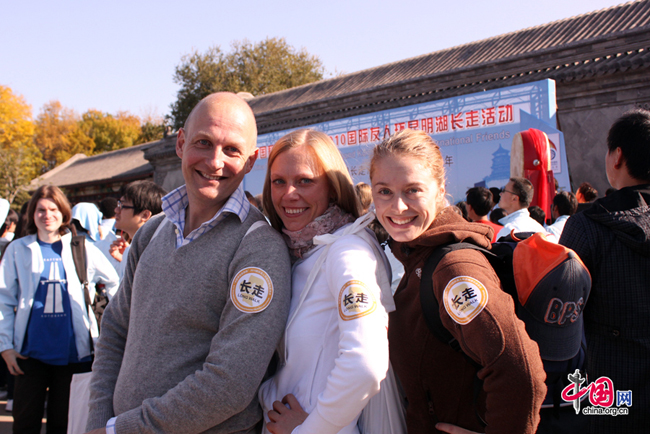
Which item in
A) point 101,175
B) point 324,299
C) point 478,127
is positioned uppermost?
point 101,175

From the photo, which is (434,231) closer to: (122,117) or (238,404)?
(238,404)

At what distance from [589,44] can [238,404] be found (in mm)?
14533

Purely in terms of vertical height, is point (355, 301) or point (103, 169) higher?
point (103, 169)

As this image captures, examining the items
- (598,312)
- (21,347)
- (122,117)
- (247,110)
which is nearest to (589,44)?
(598,312)

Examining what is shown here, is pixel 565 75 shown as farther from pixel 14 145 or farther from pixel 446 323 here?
pixel 14 145

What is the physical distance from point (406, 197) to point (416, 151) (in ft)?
0.56

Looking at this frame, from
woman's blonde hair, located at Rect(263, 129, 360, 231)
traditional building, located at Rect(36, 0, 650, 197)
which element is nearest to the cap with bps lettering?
woman's blonde hair, located at Rect(263, 129, 360, 231)

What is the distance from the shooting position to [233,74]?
3394 cm

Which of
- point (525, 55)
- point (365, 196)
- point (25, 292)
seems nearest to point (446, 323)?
point (365, 196)

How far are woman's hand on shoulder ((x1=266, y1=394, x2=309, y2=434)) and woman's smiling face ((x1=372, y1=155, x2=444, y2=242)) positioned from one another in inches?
26.7

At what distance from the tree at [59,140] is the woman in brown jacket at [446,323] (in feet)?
160

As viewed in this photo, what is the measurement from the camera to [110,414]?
1.67 meters

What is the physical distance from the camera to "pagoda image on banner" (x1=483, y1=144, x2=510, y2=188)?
8.50m

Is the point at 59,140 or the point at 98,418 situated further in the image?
the point at 59,140
